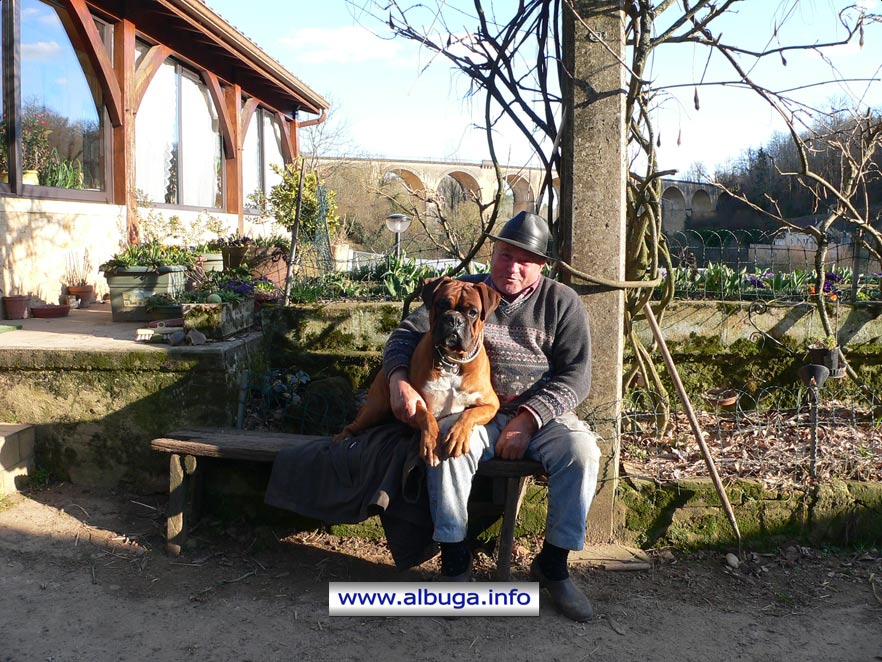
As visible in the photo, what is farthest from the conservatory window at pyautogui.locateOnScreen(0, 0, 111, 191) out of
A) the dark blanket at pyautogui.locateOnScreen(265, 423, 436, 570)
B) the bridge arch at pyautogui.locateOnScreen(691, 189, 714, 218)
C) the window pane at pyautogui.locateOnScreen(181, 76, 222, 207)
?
the bridge arch at pyautogui.locateOnScreen(691, 189, 714, 218)

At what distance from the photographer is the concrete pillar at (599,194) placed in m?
3.51

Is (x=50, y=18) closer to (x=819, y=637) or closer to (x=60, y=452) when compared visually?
(x=60, y=452)

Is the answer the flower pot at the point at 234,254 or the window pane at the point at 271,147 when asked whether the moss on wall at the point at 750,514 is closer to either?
the flower pot at the point at 234,254

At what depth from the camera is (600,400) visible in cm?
368

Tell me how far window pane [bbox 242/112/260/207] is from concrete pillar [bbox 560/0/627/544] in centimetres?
1088

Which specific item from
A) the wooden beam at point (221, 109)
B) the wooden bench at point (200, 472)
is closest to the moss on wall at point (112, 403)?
Answer: the wooden bench at point (200, 472)

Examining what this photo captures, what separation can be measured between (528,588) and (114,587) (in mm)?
1823

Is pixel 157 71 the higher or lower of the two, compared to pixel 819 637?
higher

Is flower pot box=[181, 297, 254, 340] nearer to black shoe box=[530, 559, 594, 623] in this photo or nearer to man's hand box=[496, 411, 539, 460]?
man's hand box=[496, 411, 539, 460]

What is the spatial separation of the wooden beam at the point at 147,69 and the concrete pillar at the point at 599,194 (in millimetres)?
7290

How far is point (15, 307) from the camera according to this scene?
21.4 ft

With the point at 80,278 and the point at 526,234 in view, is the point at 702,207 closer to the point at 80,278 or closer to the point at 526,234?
the point at 80,278

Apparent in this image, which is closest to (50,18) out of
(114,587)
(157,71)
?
(157,71)

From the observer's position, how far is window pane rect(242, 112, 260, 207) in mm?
13922
